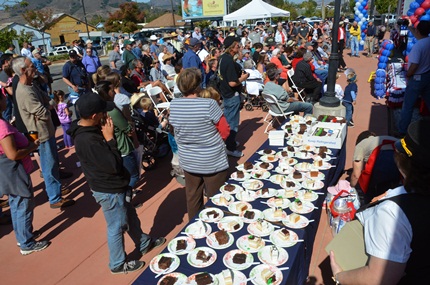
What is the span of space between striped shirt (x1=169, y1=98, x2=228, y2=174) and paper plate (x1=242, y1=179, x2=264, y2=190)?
303 mm

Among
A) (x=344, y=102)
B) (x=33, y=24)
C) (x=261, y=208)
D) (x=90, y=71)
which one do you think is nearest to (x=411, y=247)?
(x=261, y=208)

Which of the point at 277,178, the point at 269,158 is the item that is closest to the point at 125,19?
the point at 269,158

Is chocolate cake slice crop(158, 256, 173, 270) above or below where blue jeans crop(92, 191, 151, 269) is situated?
above

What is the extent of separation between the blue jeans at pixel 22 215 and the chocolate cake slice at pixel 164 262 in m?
2.15

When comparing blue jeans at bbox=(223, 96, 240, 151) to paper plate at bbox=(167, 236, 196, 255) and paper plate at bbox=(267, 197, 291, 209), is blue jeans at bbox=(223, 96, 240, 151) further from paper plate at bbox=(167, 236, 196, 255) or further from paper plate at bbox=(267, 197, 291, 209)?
paper plate at bbox=(167, 236, 196, 255)

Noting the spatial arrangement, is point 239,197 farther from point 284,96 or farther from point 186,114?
point 284,96

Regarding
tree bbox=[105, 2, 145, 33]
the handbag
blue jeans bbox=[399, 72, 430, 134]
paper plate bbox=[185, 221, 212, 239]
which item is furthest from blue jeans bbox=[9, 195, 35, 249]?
tree bbox=[105, 2, 145, 33]

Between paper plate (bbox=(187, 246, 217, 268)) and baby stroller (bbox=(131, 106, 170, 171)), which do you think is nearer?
Result: paper plate (bbox=(187, 246, 217, 268))

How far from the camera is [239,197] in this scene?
2885 millimetres

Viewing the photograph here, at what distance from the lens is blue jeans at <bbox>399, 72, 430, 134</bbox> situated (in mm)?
5375

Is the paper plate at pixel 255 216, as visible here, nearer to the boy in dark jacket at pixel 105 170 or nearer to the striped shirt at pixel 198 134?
the striped shirt at pixel 198 134

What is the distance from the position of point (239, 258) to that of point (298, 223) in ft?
2.01

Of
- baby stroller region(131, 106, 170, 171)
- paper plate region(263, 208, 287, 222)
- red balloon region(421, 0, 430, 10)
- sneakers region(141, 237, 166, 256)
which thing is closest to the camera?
paper plate region(263, 208, 287, 222)

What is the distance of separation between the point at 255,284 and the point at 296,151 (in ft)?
6.73
